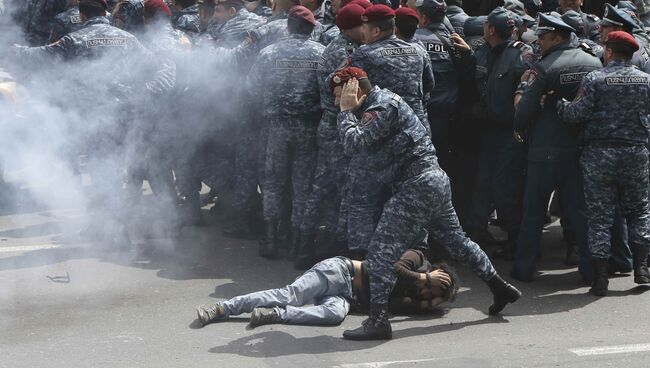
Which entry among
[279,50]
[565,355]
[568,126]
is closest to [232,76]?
[279,50]

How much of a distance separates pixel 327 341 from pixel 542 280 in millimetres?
2590

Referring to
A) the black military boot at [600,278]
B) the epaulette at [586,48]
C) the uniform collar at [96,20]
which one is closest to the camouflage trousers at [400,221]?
the black military boot at [600,278]

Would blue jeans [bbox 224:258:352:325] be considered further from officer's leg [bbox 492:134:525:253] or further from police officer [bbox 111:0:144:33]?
police officer [bbox 111:0:144:33]

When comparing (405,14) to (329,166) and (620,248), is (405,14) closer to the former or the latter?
(329,166)

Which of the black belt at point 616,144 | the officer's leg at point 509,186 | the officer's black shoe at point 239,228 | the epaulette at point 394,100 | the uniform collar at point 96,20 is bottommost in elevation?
the officer's black shoe at point 239,228

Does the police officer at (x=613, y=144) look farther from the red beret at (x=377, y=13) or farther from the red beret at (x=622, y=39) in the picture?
the red beret at (x=377, y=13)

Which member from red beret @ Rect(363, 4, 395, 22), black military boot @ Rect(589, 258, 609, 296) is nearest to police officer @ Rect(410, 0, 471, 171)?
red beret @ Rect(363, 4, 395, 22)

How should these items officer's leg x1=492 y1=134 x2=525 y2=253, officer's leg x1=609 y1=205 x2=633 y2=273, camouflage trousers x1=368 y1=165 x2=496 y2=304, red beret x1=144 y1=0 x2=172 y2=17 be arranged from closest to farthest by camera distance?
camouflage trousers x1=368 y1=165 x2=496 y2=304 < officer's leg x1=609 y1=205 x2=633 y2=273 < officer's leg x1=492 y1=134 x2=525 y2=253 < red beret x1=144 y1=0 x2=172 y2=17

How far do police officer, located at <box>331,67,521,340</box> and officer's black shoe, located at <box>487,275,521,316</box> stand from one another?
2.44 feet

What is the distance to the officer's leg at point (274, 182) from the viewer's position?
29.6 ft

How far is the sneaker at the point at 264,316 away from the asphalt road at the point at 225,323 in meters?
0.05

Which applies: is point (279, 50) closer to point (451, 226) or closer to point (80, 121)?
point (80, 121)

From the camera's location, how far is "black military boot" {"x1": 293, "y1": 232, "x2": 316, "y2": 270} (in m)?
8.73

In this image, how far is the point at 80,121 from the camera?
30.0 ft
